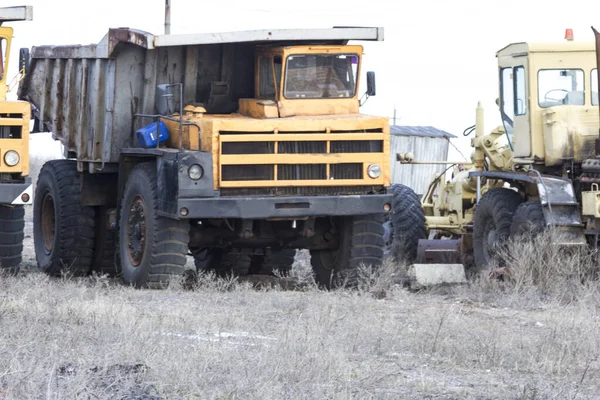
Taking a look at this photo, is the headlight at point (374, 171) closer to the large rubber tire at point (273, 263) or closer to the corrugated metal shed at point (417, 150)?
the large rubber tire at point (273, 263)

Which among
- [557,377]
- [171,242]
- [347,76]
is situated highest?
[347,76]

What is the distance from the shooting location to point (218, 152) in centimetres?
1405

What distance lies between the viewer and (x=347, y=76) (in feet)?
50.6

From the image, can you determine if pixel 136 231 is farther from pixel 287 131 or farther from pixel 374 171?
pixel 374 171

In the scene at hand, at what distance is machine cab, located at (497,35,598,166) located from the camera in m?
15.9

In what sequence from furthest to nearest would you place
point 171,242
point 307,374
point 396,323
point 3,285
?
point 171,242 < point 3,285 < point 396,323 < point 307,374

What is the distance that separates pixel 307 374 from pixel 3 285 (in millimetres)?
6046

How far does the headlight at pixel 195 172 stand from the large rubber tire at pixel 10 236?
2.63 m

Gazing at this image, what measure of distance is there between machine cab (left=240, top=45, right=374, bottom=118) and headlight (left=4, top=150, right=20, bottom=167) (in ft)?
8.80

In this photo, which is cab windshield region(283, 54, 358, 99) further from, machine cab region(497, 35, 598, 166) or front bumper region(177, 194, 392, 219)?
machine cab region(497, 35, 598, 166)

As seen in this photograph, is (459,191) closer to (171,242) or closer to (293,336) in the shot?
(171,242)

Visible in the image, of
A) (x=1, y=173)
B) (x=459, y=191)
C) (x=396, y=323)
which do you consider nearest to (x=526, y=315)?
(x=396, y=323)

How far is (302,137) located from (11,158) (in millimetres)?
3175

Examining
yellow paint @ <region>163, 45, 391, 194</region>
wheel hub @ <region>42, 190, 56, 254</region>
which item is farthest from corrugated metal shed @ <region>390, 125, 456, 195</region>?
yellow paint @ <region>163, 45, 391, 194</region>
